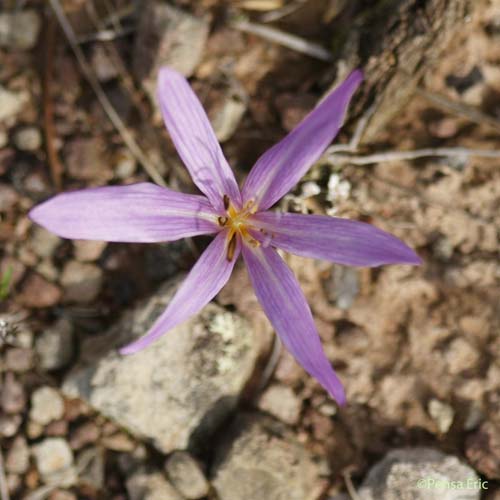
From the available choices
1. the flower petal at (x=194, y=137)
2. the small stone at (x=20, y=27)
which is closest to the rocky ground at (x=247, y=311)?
the small stone at (x=20, y=27)

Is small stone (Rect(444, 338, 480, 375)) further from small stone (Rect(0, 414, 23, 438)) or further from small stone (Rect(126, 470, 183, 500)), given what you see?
small stone (Rect(0, 414, 23, 438))

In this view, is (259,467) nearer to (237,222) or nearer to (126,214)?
(237,222)

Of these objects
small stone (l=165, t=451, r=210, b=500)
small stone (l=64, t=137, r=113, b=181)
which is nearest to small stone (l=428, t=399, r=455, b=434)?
small stone (l=165, t=451, r=210, b=500)

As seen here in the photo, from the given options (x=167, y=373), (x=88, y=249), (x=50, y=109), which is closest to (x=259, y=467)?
Answer: (x=167, y=373)

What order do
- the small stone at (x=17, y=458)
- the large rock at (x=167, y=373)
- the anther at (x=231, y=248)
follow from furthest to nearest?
the small stone at (x=17, y=458) → the large rock at (x=167, y=373) → the anther at (x=231, y=248)

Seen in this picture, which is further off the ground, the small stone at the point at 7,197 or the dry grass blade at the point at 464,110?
the dry grass blade at the point at 464,110

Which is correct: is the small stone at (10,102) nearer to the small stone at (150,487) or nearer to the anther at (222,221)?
the anther at (222,221)
